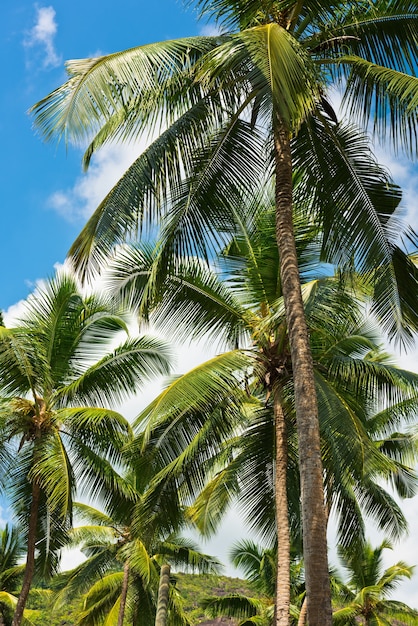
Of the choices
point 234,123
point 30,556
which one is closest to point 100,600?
point 30,556

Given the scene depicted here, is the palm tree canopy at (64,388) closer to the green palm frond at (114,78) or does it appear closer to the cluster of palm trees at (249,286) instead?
the cluster of palm trees at (249,286)

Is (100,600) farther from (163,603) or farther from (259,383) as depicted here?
(163,603)

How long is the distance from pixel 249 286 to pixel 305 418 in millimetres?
6258

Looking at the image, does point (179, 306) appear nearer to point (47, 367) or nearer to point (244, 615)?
point (47, 367)

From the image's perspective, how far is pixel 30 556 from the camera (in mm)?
15242

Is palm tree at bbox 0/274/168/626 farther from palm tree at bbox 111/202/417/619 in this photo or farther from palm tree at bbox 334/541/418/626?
palm tree at bbox 334/541/418/626

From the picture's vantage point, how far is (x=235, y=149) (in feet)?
33.6

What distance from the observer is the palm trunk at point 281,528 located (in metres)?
11.8

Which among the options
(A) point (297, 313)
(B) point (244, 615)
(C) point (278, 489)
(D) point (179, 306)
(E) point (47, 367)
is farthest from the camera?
(B) point (244, 615)

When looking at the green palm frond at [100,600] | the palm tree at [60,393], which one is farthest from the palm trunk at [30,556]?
the green palm frond at [100,600]

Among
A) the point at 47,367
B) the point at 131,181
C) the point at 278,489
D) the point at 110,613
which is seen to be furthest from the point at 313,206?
the point at 110,613

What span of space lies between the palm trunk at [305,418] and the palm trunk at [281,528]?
15.6ft

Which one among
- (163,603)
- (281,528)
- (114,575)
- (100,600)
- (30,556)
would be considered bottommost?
(163,603)

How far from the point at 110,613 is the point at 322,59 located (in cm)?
2020
